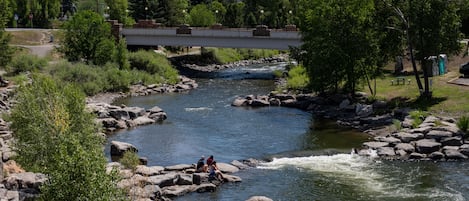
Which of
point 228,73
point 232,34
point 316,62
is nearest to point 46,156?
point 316,62

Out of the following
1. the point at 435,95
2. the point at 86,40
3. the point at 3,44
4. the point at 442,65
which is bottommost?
the point at 435,95

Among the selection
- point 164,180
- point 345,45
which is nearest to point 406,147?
point 164,180

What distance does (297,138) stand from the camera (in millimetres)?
53062

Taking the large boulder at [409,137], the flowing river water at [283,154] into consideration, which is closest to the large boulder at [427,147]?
the large boulder at [409,137]

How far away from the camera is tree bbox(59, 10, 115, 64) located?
83.9m

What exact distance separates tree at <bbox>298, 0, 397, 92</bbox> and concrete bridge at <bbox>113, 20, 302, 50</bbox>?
837 inches

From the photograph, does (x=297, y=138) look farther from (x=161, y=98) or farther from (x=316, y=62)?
(x=161, y=98)

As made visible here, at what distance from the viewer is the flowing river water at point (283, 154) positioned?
38031 mm

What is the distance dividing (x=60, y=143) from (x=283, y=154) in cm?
2284

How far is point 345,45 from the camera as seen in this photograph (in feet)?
208

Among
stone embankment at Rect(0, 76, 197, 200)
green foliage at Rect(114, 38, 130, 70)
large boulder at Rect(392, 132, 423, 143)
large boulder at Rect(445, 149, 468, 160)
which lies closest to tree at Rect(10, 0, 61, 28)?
green foliage at Rect(114, 38, 130, 70)

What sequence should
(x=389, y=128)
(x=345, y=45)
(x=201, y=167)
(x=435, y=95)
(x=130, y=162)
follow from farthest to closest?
(x=345, y=45) → (x=435, y=95) → (x=389, y=128) → (x=201, y=167) → (x=130, y=162)

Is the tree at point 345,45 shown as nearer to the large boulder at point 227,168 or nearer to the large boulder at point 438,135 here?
the large boulder at point 438,135

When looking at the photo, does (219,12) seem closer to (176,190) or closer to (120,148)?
(120,148)
